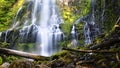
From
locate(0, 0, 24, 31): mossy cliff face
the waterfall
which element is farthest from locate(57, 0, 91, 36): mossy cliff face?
locate(0, 0, 24, 31): mossy cliff face

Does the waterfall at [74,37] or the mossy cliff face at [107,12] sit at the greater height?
the mossy cliff face at [107,12]

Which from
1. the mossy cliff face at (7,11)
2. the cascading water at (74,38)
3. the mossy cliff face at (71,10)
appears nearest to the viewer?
the cascading water at (74,38)

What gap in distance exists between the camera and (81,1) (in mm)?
22094

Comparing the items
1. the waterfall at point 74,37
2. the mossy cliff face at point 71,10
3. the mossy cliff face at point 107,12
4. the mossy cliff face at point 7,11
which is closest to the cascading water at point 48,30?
the mossy cliff face at point 71,10

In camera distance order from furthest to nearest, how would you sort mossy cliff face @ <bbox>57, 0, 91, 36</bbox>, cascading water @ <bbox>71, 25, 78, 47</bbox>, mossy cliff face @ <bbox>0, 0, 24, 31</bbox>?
mossy cliff face @ <bbox>0, 0, 24, 31</bbox>
mossy cliff face @ <bbox>57, 0, 91, 36</bbox>
cascading water @ <bbox>71, 25, 78, 47</bbox>

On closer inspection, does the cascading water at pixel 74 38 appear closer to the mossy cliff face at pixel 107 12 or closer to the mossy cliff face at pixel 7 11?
the mossy cliff face at pixel 107 12

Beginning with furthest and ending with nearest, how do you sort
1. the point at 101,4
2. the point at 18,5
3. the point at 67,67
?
the point at 18,5, the point at 101,4, the point at 67,67

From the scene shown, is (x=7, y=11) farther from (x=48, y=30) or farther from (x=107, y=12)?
(x=107, y=12)

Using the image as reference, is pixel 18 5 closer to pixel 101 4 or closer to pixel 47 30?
pixel 47 30

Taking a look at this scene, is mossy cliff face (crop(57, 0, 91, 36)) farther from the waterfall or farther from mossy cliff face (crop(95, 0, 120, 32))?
mossy cliff face (crop(95, 0, 120, 32))

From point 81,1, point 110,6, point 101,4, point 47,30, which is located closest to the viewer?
point 110,6

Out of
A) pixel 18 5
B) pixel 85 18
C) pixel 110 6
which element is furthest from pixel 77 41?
pixel 18 5

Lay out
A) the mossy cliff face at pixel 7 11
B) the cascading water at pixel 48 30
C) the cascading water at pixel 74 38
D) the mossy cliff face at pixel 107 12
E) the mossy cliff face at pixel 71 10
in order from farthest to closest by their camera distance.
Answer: the mossy cliff face at pixel 7 11 → the mossy cliff face at pixel 71 10 → the cascading water at pixel 48 30 → the cascading water at pixel 74 38 → the mossy cliff face at pixel 107 12

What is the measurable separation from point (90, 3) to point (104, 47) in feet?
55.9
